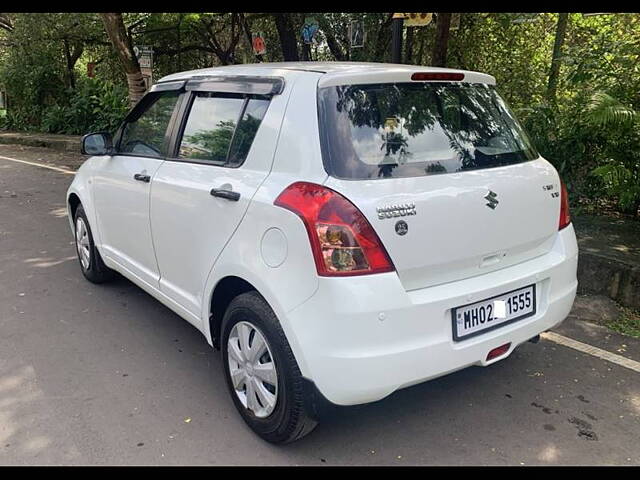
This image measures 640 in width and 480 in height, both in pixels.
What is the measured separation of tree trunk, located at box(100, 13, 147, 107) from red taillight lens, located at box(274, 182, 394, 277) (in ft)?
29.0

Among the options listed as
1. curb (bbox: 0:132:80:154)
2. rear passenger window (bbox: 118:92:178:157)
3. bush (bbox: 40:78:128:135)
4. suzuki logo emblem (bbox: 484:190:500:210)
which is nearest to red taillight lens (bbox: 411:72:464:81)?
suzuki logo emblem (bbox: 484:190:500:210)

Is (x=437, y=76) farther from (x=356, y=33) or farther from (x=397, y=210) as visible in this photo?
(x=356, y=33)

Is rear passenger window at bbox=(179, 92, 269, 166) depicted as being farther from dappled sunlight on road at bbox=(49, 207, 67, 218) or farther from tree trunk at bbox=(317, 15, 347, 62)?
tree trunk at bbox=(317, 15, 347, 62)

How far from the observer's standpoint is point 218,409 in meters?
3.07

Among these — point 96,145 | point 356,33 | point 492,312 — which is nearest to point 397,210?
point 492,312

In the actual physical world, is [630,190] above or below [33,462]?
above

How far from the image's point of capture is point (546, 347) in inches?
148

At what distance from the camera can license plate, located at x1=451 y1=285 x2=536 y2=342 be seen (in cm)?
252

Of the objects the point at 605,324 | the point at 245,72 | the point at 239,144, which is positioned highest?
the point at 245,72

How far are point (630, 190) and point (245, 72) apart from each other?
11.4ft

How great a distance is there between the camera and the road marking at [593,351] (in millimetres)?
3516
